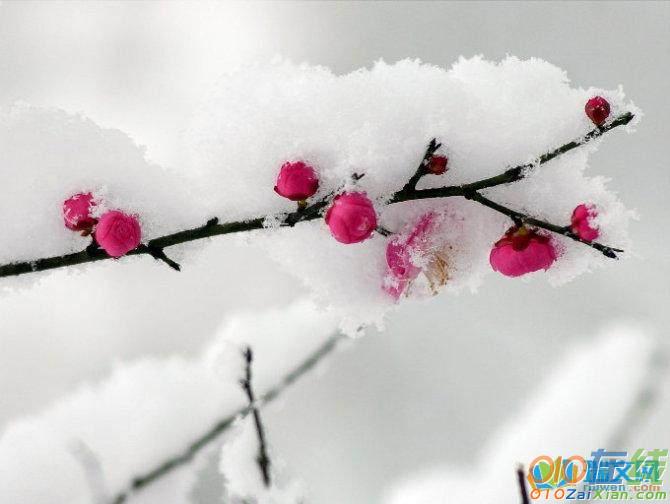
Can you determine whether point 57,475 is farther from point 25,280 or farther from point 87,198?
point 87,198

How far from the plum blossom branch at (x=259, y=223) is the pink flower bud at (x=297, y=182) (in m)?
0.04

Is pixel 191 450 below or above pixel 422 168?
below

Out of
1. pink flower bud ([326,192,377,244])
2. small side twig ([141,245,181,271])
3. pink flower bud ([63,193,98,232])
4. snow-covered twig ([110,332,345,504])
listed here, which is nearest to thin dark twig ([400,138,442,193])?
pink flower bud ([326,192,377,244])

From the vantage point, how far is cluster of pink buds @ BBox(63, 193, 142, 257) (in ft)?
3.40

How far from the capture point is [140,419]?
7.06 ft

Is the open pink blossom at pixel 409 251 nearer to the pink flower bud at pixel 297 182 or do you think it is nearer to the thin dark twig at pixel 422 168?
the thin dark twig at pixel 422 168

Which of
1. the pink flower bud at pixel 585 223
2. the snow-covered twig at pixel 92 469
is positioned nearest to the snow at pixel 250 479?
the snow-covered twig at pixel 92 469

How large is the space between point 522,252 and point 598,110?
300 mm

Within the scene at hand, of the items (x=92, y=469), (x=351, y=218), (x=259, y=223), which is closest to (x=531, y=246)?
(x=351, y=218)

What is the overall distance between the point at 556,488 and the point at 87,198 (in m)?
1.48

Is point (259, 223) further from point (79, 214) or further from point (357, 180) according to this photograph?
point (79, 214)

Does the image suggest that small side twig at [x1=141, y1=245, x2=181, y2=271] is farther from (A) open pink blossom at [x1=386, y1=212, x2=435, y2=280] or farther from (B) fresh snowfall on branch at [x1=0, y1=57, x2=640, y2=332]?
(A) open pink blossom at [x1=386, y1=212, x2=435, y2=280]

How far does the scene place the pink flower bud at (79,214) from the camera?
110 cm

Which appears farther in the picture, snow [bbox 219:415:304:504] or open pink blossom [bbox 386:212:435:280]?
snow [bbox 219:415:304:504]
